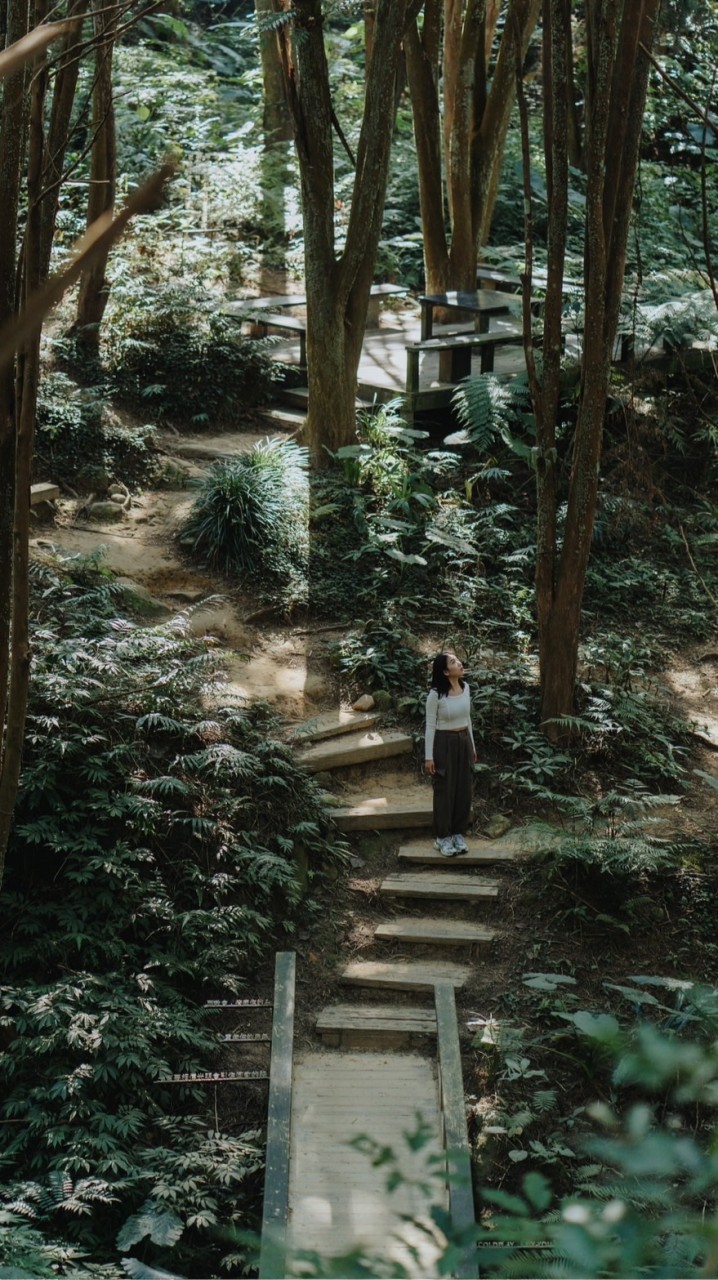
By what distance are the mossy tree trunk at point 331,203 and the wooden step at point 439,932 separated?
18.3 feet

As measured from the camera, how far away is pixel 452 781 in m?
8.53

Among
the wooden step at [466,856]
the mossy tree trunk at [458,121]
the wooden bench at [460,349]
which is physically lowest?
the wooden step at [466,856]

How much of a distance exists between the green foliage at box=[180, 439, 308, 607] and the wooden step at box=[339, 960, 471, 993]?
147 inches

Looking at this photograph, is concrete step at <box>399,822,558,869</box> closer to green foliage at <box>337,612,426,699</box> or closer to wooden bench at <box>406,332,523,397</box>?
green foliage at <box>337,612,426,699</box>

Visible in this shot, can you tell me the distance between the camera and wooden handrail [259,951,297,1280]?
18.7 feet

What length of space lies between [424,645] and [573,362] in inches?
173

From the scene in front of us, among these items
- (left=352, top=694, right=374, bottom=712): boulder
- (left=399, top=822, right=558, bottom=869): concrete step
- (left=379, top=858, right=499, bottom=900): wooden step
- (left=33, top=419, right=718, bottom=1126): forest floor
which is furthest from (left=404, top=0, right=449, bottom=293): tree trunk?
(left=379, top=858, right=499, bottom=900): wooden step

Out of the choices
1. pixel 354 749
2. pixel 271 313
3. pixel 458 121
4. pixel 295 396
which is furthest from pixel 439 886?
pixel 458 121

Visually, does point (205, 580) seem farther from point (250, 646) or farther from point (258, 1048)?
point (258, 1048)

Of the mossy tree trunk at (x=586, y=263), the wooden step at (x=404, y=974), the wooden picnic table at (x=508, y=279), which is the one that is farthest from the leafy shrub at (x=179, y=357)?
the wooden step at (x=404, y=974)

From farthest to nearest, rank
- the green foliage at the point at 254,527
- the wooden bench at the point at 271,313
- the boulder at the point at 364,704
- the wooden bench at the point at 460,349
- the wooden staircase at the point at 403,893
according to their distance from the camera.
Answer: the wooden bench at the point at 271,313
the wooden bench at the point at 460,349
the green foliage at the point at 254,527
the boulder at the point at 364,704
the wooden staircase at the point at 403,893

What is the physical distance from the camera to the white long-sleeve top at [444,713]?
8406 millimetres

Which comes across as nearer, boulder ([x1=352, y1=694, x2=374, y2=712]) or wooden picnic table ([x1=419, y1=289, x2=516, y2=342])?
boulder ([x1=352, y1=694, x2=374, y2=712])

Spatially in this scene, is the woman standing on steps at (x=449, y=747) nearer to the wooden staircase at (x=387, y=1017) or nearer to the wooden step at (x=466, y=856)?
the wooden step at (x=466, y=856)
